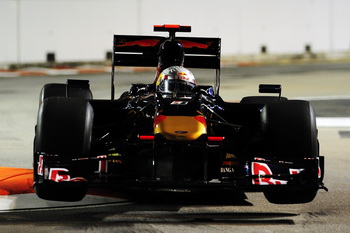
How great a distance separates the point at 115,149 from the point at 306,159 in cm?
171

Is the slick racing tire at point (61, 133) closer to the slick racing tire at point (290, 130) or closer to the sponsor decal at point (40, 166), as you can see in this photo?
the sponsor decal at point (40, 166)

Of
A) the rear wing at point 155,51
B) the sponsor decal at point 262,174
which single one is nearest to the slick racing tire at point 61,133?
the sponsor decal at point 262,174

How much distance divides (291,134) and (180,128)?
3.30ft

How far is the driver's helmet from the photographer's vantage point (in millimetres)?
8852

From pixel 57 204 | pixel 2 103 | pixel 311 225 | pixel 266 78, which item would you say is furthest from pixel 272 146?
pixel 266 78

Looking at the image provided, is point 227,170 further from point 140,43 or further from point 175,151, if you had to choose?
point 140,43

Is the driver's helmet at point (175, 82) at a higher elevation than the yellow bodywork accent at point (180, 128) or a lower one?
higher

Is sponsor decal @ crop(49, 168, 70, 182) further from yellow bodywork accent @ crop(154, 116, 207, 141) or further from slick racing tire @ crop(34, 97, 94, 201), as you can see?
yellow bodywork accent @ crop(154, 116, 207, 141)

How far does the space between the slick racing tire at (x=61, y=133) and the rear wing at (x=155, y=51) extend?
2834 millimetres

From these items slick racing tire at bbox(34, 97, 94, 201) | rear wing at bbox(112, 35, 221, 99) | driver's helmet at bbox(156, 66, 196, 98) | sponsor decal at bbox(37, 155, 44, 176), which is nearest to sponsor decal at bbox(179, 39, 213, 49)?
rear wing at bbox(112, 35, 221, 99)

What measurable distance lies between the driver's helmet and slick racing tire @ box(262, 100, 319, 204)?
139 cm

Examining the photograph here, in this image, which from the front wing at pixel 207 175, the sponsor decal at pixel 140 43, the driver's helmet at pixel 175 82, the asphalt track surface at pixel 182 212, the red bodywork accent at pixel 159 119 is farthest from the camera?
the sponsor decal at pixel 140 43

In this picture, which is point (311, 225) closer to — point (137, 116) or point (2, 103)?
point (137, 116)

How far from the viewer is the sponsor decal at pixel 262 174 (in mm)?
7113
